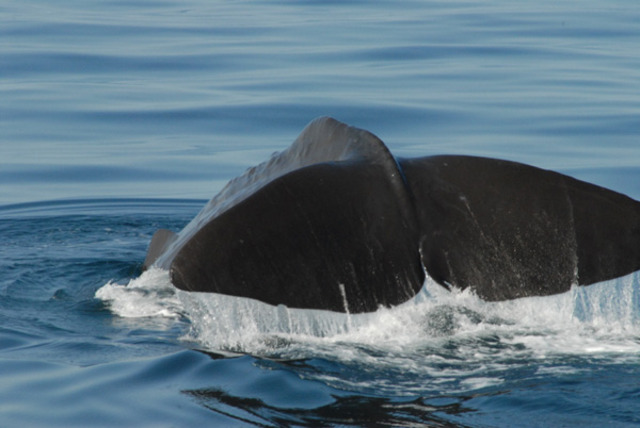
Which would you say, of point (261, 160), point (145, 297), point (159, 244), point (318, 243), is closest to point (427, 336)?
point (318, 243)

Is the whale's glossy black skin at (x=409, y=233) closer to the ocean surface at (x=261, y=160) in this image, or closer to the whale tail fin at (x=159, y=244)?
the ocean surface at (x=261, y=160)

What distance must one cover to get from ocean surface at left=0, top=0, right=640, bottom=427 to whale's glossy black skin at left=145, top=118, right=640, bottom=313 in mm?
232

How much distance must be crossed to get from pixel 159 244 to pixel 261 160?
430 centimetres

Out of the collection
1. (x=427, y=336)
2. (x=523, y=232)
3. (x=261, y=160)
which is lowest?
(x=427, y=336)

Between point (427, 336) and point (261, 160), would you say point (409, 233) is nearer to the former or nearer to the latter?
point (427, 336)

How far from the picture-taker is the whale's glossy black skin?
440cm

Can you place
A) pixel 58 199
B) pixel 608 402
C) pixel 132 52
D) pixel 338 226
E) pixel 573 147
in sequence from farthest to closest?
pixel 132 52 < pixel 573 147 < pixel 58 199 < pixel 338 226 < pixel 608 402

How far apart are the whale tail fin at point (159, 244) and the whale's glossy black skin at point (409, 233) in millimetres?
1602

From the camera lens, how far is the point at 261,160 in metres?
10.7

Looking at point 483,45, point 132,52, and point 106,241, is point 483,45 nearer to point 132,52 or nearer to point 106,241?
point 132,52

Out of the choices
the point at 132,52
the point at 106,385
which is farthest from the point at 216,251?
the point at 132,52

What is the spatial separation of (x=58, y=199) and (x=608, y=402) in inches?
251

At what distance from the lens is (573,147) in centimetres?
1124

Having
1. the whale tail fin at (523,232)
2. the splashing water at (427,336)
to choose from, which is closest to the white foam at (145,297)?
the splashing water at (427,336)
